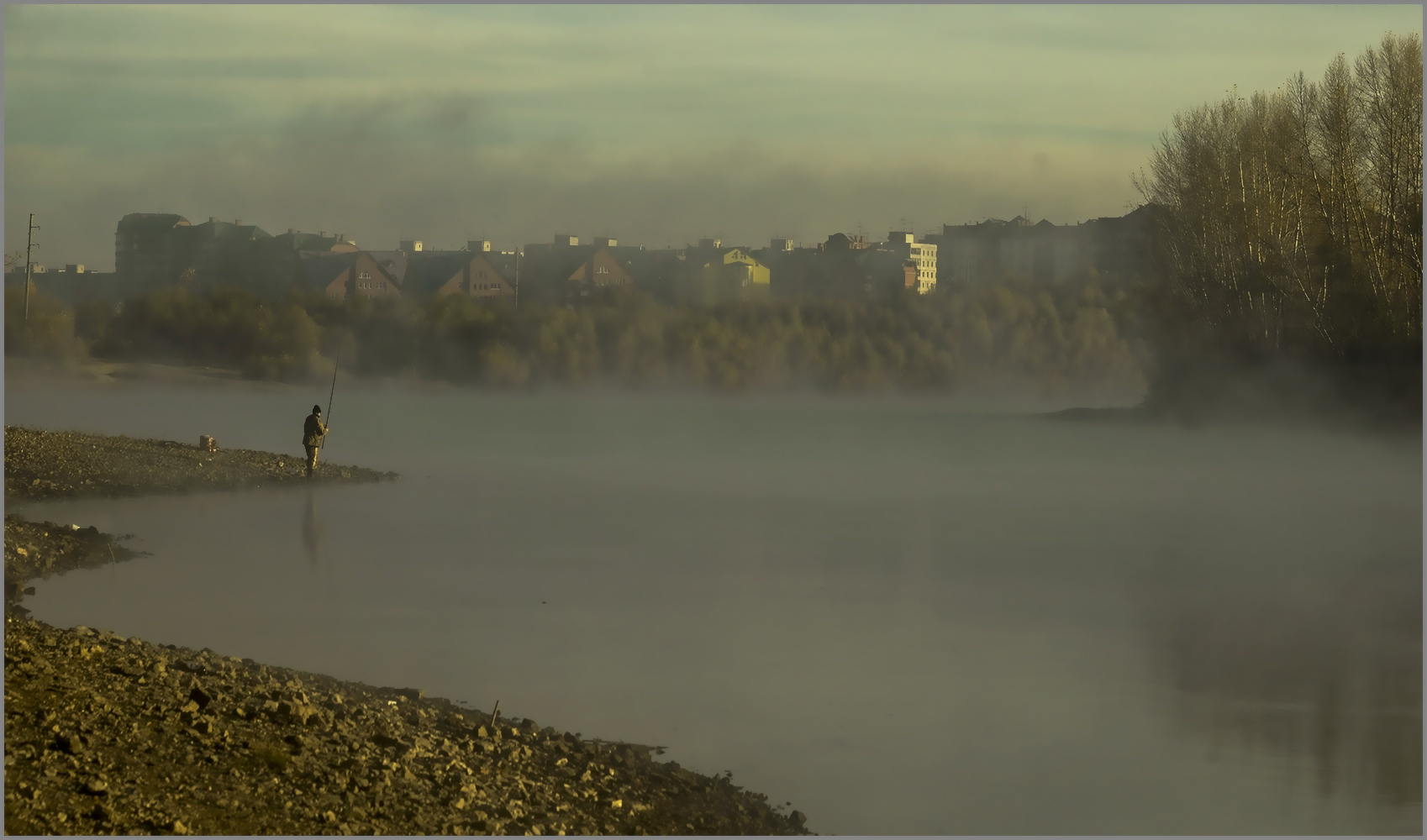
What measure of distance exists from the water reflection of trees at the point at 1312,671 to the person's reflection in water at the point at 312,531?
8744 mm

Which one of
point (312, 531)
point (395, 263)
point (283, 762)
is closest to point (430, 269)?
point (395, 263)

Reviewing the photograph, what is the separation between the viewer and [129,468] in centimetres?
1720

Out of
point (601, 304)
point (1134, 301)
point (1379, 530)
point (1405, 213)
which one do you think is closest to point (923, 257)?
point (1134, 301)

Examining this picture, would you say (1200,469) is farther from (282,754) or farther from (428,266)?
(282,754)

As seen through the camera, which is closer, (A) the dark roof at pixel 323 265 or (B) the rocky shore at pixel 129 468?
(B) the rocky shore at pixel 129 468

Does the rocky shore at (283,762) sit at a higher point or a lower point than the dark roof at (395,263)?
lower

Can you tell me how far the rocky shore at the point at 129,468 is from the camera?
617 inches

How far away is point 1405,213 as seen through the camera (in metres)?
22.7

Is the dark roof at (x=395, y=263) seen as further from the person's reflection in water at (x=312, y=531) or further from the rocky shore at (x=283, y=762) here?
the rocky shore at (x=283, y=762)

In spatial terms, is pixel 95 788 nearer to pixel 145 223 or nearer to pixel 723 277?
pixel 145 223

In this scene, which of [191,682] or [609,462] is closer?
[191,682]

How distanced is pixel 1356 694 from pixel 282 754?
7.87 m

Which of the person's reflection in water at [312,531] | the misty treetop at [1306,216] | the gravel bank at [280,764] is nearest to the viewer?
the gravel bank at [280,764]

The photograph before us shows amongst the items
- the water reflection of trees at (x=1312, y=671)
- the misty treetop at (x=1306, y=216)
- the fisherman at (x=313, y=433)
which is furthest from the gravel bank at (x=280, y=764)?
the misty treetop at (x=1306, y=216)
